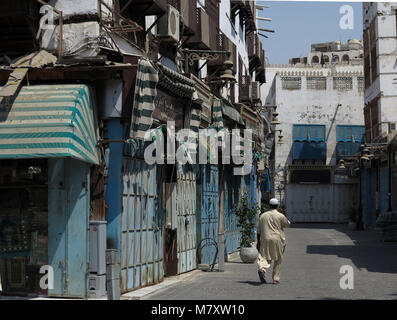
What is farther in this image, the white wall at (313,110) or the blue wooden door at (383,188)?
the white wall at (313,110)

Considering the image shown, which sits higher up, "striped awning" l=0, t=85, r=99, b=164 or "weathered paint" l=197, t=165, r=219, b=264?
"striped awning" l=0, t=85, r=99, b=164

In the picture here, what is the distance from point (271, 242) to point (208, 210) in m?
6.21

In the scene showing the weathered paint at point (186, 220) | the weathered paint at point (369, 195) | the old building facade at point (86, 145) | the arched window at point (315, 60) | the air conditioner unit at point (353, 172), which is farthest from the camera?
the arched window at point (315, 60)

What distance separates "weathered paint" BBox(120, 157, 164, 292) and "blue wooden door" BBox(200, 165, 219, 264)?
384 centimetres

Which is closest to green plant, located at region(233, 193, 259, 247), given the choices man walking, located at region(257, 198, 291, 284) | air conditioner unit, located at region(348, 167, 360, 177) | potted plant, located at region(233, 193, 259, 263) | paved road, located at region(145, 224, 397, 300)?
potted plant, located at region(233, 193, 259, 263)

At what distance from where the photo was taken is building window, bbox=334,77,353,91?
56.6 metres

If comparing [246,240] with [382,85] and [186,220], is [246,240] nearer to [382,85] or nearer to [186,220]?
[186,220]

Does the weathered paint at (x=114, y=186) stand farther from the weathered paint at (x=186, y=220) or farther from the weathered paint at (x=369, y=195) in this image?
the weathered paint at (x=369, y=195)

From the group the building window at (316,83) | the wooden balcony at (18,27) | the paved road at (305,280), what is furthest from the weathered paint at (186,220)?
the building window at (316,83)

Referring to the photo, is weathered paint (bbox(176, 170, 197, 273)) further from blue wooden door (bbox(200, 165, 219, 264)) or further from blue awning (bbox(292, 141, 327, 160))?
blue awning (bbox(292, 141, 327, 160))

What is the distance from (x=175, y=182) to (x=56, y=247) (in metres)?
4.80

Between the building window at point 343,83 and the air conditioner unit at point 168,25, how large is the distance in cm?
4219

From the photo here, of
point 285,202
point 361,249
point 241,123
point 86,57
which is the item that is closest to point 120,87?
point 86,57

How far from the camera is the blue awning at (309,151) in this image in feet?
179
